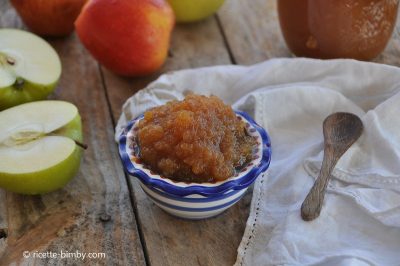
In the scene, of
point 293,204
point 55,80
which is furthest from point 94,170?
point 293,204

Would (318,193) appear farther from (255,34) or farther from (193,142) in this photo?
(255,34)

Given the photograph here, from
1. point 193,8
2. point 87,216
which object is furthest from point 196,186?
point 193,8

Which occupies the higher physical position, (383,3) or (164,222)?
(383,3)

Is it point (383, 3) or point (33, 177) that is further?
point (383, 3)

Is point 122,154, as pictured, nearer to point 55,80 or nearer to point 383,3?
point 55,80

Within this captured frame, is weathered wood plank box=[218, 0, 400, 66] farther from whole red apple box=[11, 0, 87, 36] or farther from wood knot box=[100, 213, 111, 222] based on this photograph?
wood knot box=[100, 213, 111, 222]

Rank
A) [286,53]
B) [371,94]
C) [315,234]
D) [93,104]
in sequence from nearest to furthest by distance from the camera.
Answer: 1. [315,234]
2. [371,94]
3. [93,104]
4. [286,53]

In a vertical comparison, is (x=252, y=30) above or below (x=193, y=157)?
below
